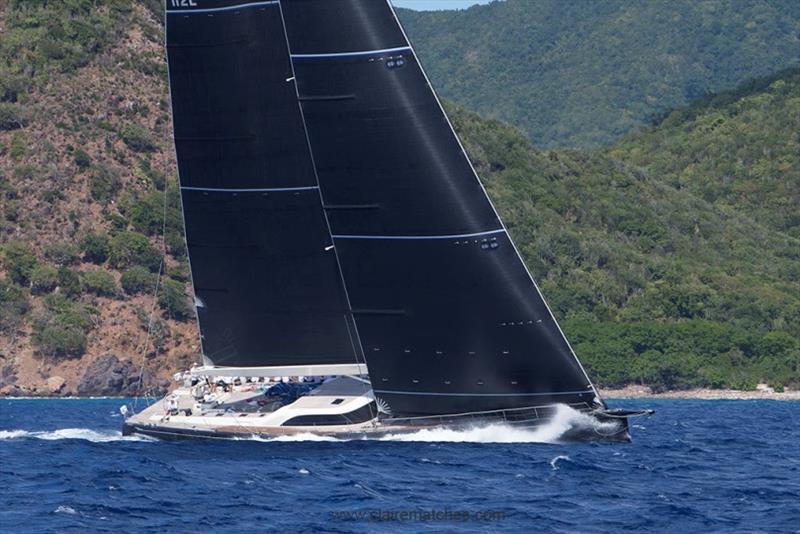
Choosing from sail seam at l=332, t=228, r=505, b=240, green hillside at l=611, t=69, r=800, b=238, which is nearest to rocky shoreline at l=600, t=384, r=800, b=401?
green hillside at l=611, t=69, r=800, b=238

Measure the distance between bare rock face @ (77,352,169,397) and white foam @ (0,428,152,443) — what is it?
4355 cm

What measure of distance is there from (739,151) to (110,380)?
87312 mm

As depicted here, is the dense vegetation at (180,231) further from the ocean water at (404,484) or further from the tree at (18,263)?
the ocean water at (404,484)

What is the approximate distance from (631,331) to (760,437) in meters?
56.3

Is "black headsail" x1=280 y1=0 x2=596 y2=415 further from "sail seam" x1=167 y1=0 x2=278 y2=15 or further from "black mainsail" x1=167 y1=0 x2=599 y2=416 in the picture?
"sail seam" x1=167 y1=0 x2=278 y2=15

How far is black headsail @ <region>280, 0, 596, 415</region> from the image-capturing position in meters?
41.6

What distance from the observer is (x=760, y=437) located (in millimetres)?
53594

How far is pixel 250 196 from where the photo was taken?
4431 cm

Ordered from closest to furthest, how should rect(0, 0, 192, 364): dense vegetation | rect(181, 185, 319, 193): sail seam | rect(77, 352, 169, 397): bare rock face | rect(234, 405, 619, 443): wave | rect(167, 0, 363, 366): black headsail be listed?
rect(234, 405, 619, 443): wave < rect(167, 0, 363, 366): black headsail < rect(181, 185, 319, 193): sail seam < rect(77, 352, 169, 397): bare rock face < rect(0, 0, 192, 364): dense vegetation

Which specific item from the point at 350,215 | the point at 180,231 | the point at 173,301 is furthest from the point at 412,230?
the point at 180,231

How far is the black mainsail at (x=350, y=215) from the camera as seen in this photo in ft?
137

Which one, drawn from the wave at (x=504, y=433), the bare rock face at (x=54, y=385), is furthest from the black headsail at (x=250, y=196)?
the bare rock face at (x=54, y=385)

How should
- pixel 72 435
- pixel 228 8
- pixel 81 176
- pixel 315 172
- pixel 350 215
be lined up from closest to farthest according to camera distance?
pixel 350 215
pixel 315 172
pixel 228 8
pixel 72 435
pixel 81 176

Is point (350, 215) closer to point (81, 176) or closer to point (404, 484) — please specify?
point (404, 484)
